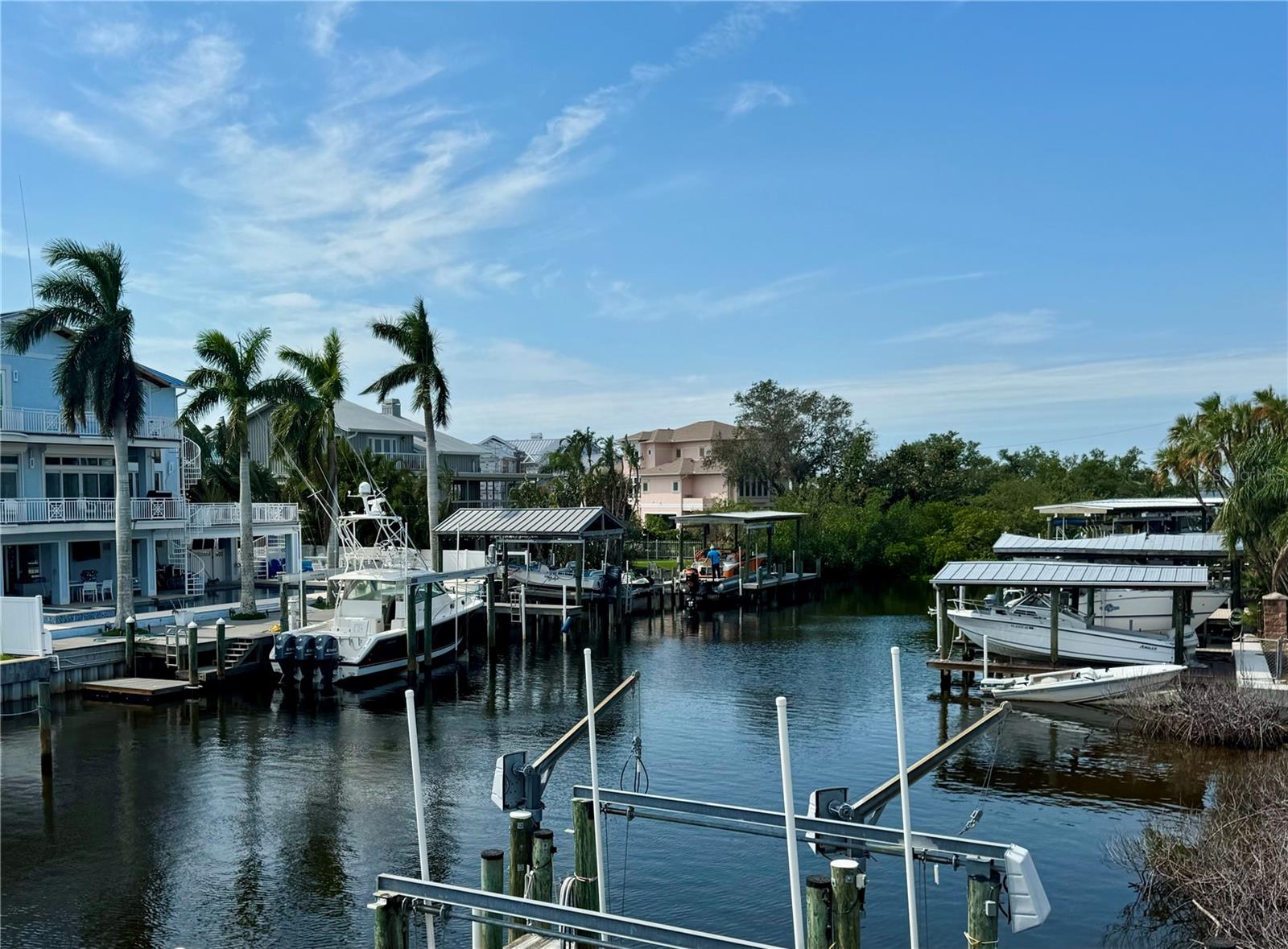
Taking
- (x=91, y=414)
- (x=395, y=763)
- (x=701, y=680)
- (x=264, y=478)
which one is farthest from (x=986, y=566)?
(x=264, y=478)

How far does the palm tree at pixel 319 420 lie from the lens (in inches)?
1641

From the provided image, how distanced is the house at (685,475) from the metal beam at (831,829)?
71.8 meters

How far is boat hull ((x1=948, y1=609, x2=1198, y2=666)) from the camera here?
1140 inches

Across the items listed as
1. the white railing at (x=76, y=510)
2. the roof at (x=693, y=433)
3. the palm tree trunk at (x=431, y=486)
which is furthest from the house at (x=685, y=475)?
the white railing at (x=76, y=510)

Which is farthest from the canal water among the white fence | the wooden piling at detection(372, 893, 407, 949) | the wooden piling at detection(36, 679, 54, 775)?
the wooden piling at detection(372, 893, 407, 949)

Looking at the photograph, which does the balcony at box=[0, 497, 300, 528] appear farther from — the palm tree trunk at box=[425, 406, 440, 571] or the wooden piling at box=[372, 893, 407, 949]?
the wooden piling at box=[372, 893, 407, 949]

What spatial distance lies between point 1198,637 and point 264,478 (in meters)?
49.8

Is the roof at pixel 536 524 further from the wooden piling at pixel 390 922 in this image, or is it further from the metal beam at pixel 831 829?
the wooden piling at pixel 390 922

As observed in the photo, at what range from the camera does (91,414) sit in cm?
4066

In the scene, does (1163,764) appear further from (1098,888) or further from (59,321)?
(59,321)

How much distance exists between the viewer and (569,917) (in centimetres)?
958

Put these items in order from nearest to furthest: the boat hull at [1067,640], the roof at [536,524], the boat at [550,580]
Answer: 1. the boat hull at [1067,640]
2. the roof at [536,524]
3. the boat at [550,580]

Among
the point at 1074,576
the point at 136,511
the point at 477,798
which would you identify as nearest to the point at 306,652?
the point at 477,798

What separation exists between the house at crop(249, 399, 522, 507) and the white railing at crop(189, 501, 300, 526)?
19.3 metres
